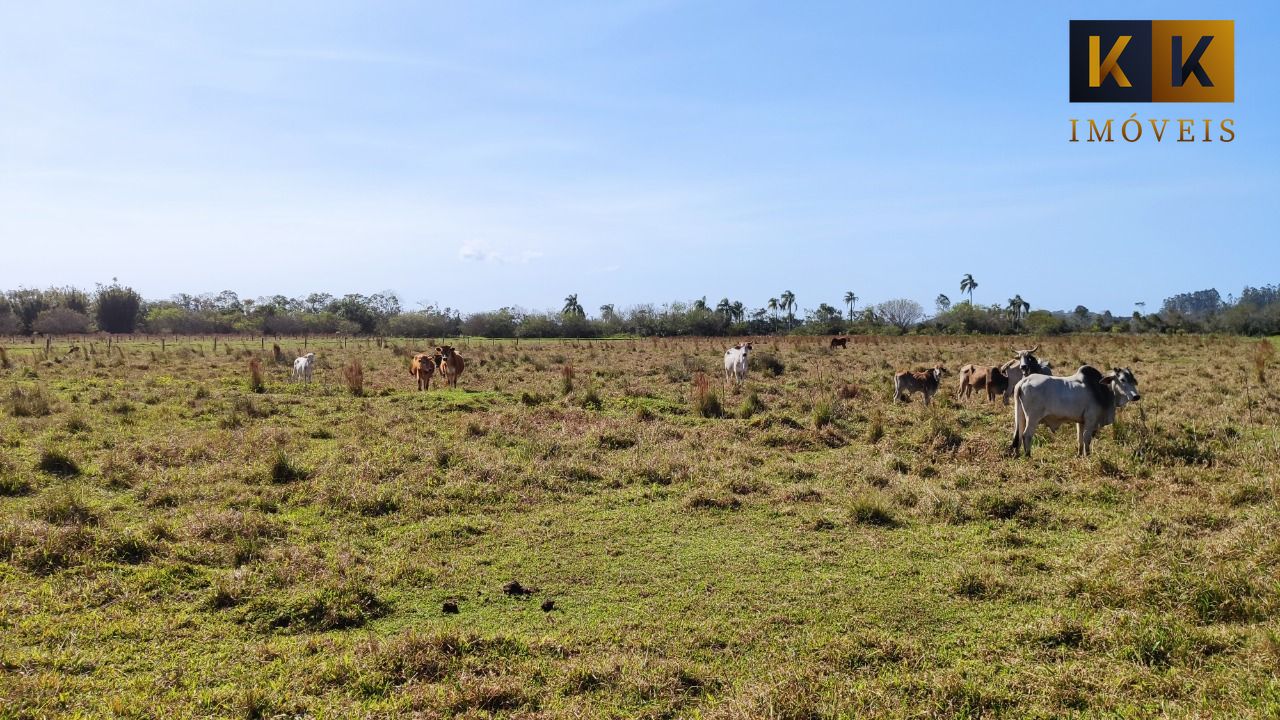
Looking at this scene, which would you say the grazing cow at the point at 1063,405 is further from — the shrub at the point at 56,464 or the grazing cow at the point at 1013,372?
the shrub at the point at 56,464

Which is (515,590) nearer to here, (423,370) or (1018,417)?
(1018,417)

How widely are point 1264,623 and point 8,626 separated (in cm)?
922

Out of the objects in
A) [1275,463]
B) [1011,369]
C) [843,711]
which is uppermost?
[1011,369]

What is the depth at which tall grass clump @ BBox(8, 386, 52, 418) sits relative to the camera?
589 inches

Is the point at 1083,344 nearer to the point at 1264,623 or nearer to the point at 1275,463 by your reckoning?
the point at 1275,463

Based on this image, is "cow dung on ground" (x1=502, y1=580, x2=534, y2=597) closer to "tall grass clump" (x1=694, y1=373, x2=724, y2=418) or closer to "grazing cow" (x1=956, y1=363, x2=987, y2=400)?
"tall grass clump" (x1=694, y1=373, x2=724, y2=418)

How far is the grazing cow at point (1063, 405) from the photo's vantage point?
431 inches

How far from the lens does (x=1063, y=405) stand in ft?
35.9

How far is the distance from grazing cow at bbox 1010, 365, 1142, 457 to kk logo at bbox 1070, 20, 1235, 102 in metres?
10.2

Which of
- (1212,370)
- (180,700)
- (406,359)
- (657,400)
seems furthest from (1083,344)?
(180,700)

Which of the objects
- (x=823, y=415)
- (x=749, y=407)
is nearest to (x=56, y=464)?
(x=749, y=407)

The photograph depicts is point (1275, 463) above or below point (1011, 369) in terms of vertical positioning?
below

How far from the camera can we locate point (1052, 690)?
4469 millimetres

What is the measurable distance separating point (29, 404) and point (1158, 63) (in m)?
27.4
